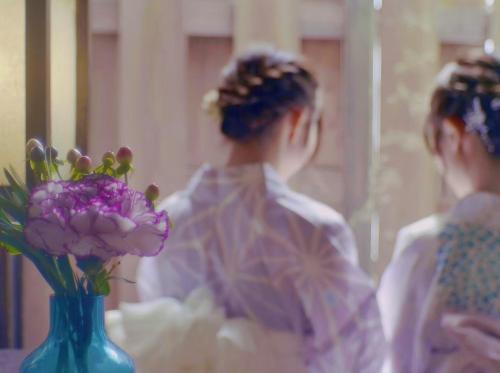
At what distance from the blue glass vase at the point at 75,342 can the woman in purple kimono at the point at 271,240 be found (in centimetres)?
89

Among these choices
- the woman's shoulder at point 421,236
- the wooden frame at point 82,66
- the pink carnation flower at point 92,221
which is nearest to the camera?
the pink carnation flower at point 92,221

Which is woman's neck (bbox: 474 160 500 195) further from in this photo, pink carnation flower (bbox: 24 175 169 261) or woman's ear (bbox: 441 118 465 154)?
pink carnation flower (bbox: 24 175 169 261)

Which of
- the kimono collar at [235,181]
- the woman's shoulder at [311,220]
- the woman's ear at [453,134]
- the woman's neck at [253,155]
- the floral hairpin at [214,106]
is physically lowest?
the woman's shoulder at [311,220]

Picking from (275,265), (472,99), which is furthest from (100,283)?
(472,99)

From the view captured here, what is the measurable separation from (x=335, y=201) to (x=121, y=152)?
178 centimetres

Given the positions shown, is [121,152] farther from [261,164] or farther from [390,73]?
[390,73]

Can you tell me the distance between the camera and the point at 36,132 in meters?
1.47

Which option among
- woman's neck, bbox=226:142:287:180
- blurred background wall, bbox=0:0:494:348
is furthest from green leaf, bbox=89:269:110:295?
blurred background wall, bbox=0:0:494:348

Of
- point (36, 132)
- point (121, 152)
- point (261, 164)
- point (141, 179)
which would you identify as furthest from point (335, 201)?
point (121, 152)

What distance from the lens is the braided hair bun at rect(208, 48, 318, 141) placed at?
6.68ft

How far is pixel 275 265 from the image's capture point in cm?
189

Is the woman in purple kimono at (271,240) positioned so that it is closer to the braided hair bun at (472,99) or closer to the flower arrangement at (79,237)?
the braided hair bun at (472,99)

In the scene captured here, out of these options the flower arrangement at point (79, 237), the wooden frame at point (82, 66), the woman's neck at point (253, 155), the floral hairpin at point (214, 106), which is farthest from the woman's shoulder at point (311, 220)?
the flower arrangement at point (79, 237)

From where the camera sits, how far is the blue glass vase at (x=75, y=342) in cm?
100
